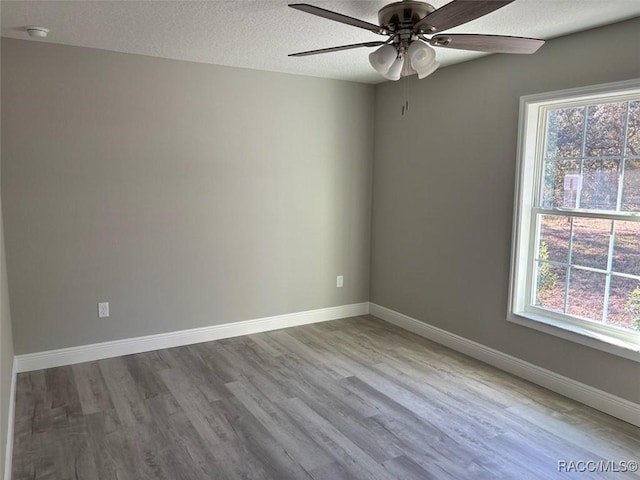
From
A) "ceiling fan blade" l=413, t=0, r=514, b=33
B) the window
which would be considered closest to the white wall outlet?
"ceiling fan blade" l=413, t=0, r=514, b=33

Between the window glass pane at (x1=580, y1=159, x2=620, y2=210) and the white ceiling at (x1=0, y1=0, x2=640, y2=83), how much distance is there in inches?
33.1

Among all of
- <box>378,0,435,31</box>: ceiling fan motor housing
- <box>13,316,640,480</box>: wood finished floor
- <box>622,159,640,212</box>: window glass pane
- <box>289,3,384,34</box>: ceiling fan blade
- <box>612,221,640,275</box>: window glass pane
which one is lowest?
<box>13,316,640,480</box>: wood finished floor

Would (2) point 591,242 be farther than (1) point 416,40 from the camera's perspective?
Yes

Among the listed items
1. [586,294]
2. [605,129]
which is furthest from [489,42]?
[586,294]

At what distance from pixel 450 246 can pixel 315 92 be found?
1.91 meters

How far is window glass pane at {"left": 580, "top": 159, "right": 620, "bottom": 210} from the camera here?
293 centimetres

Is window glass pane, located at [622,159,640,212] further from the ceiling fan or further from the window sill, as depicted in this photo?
the ceiling fan

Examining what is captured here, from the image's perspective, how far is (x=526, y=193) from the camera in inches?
132

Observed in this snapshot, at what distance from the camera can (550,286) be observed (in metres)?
3.36

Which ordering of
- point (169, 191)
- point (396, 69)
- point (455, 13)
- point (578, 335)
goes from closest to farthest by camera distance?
1. point (455, 13)
2. point (396, 69)
3. point (578, 335)
4. point (169, 191)

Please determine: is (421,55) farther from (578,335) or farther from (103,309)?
(103,309)

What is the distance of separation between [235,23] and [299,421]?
7.96 feet

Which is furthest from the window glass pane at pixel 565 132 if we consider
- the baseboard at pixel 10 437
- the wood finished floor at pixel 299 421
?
the baseboard at pixel 10 437

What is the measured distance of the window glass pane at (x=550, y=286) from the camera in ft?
10.8
